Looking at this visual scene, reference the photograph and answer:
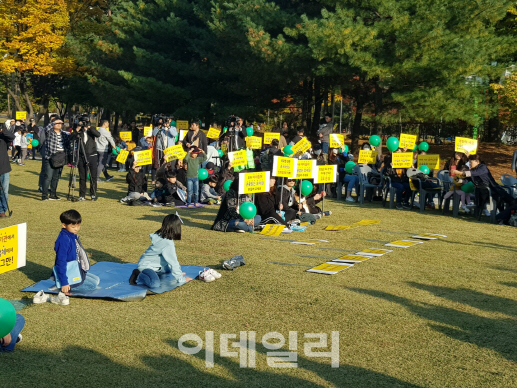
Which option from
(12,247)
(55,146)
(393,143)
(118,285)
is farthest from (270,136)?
(12,247)

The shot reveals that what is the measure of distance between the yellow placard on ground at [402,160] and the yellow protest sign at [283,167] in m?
4.27

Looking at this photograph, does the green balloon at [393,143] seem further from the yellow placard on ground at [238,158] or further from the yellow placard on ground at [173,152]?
the yellow placard on ground at [173,152]

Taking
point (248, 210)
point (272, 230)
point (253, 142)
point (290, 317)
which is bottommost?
point (290, 317)

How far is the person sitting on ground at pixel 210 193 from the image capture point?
16.9 meters

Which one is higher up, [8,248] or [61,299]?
[8,248]

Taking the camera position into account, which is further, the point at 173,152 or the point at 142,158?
the point at 142,158

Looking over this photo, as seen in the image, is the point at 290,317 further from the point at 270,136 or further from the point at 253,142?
the point at 253,142

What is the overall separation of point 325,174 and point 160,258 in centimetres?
713

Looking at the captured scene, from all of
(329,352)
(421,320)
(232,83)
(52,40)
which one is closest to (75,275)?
(329,352)

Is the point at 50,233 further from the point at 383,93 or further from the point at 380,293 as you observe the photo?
the point at 383,93

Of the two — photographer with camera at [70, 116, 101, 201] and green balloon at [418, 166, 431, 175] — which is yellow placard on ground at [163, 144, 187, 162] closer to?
photographer with camera at [70, 116, 101, 201]

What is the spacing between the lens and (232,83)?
29.9 meters

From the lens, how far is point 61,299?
7398mm

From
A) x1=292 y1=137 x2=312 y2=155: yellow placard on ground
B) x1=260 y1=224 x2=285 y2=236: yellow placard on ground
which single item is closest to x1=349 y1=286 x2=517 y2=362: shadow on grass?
x1=260 y1=224 x2=285 y2=236: yellow placard on ground
